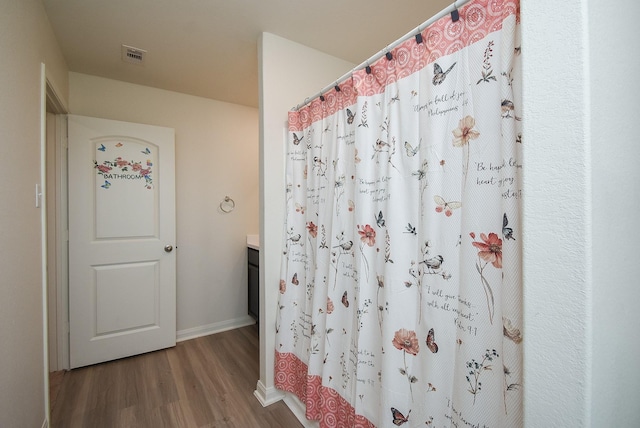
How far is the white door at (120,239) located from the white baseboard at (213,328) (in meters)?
0.17

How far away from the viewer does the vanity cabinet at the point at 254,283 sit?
8.42ft

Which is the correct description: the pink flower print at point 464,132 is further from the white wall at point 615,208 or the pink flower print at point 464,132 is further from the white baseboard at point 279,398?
the white baseboard at point 279,398

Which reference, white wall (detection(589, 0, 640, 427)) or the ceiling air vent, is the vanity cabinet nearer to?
the ceiling air vent

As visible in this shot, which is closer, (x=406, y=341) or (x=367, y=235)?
(x=406, y=341)

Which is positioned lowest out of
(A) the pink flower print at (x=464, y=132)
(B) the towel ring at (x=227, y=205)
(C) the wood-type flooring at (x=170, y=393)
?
(C) the wood-type flooring at (x=170, y=393)

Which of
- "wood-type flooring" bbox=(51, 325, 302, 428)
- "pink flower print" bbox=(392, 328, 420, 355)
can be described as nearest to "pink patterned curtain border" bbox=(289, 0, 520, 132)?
"pink flower print" bbox=(392, 328, 420, 355)

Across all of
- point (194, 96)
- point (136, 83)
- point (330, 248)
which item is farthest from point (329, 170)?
point (136, 83)

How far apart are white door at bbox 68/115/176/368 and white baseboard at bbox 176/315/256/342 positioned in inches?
6.7

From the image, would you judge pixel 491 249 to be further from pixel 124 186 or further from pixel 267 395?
pixel 124 186

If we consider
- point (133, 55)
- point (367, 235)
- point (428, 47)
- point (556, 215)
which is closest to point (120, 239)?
point (133, 55)

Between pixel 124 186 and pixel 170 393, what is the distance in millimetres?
1637

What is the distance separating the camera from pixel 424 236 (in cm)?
92

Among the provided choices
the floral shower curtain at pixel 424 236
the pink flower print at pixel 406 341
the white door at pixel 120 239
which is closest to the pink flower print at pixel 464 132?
the floral shower curtain at pixel 424 236

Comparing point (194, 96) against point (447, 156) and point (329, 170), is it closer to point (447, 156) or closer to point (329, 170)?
point (329, 170)
